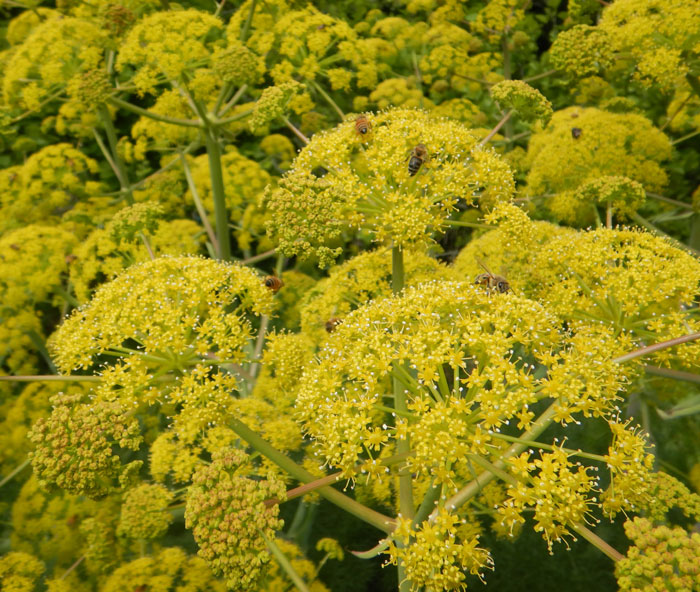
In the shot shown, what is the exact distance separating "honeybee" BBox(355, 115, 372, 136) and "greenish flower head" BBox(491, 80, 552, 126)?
3.27 ft

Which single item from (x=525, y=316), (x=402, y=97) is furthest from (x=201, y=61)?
(x=525, y=316)

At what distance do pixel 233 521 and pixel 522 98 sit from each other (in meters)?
3.21

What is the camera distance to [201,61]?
518 cm

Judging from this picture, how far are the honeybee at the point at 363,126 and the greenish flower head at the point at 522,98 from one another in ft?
3.27

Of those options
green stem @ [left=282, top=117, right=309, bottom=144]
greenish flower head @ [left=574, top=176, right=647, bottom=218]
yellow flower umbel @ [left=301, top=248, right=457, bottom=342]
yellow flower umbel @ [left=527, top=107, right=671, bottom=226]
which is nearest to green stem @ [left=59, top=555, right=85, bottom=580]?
yellow flower umbel @ [left=301, top=248, right=457, bottom=342]

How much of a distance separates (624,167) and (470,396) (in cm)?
365

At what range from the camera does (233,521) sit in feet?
8.84

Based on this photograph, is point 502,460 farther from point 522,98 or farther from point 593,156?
point 593,156

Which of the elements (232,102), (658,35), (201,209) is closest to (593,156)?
(658,35)

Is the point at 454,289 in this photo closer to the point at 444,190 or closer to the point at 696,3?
the point at 444,190

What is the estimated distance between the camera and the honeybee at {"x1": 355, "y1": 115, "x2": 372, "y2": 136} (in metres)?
3.62

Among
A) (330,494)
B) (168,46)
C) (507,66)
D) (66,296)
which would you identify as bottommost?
(66,296)

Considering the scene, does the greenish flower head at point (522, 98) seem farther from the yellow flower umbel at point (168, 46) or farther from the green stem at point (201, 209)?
the green stem at point (201, 209)

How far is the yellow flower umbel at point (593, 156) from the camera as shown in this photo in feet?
17.6
